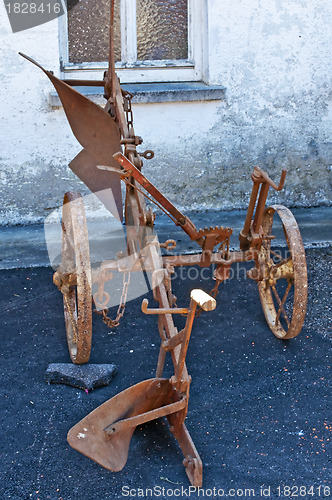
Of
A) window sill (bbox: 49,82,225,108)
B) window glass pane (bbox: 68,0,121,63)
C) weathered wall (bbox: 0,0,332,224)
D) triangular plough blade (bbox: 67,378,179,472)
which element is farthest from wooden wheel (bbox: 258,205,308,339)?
window glass pane (bbox: 68,0,121,63)

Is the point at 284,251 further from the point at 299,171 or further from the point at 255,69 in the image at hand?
the point at 255,69

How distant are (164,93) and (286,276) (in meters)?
2.52

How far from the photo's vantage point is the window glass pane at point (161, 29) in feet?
16.7

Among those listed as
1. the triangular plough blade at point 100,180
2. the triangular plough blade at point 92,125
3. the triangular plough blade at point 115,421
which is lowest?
the triangular plough blade at point 115,421

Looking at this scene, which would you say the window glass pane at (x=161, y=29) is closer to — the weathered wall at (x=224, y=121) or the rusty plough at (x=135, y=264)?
the weathered wall at (x=224, y=121)

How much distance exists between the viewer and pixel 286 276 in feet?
10.2

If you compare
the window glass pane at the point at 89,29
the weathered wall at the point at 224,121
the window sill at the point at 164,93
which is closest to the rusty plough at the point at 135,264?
the window sill at the point at 164,93

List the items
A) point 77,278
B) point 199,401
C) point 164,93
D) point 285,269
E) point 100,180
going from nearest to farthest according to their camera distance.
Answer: point 77,278
point 199,401
point 285,269
point 100,180
point 164,93

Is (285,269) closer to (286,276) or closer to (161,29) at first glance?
(286,276)

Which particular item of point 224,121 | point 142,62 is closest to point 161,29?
point 142,62

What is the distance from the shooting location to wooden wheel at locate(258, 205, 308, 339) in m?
2.86

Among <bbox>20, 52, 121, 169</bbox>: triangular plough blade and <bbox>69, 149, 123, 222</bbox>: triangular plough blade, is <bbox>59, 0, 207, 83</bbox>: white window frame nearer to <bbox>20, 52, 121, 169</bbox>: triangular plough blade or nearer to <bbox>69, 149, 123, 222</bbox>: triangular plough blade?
<bbox>69, 149, 123, 222</bbox>: triangular plough blade

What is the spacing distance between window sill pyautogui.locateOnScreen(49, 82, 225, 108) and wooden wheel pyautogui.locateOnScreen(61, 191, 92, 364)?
2068 millimetres

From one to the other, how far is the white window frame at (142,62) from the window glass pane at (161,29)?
0.17 feet
